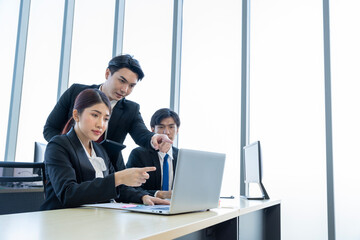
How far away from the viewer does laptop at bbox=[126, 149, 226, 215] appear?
1174 millimetres

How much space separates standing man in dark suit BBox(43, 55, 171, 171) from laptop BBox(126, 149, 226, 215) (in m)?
0.49

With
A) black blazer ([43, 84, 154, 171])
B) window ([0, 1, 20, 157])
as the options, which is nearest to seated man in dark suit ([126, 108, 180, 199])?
black blazer ([43, 84, 154, 171])

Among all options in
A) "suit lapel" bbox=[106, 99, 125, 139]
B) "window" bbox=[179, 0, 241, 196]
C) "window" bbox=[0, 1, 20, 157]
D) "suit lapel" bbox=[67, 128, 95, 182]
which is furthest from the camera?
"window" bbox=[0, 1, 20, 157]

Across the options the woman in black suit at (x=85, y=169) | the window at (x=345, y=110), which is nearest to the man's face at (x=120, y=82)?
the woman in black suit at (x=85, y=169)

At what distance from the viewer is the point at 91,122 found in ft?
5.15

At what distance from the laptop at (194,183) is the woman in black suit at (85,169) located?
0.11 metres

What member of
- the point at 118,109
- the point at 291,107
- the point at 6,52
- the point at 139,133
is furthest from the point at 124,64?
the point at 6,52

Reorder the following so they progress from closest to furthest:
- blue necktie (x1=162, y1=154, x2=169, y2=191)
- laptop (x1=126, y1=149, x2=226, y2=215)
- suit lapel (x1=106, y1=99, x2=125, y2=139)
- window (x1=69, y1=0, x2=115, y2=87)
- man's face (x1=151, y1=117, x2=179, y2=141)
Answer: laptop (x1=126, y1=149, x2=226, y2=215), suit lapel (x1=106, y1=99, x2=125, y2=139), blue necktie (x1=162, y1=154, x2=169, y2=191), man's face (x1=151, y1=117, x2=179, y2=141), window (x1=69, y1=0, x2=115, y2=87)

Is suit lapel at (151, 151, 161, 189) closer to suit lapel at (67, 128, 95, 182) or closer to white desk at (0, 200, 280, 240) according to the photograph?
suit lapel at (67, 128, 95, 182)

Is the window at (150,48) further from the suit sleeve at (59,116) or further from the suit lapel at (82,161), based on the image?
the suit lapel at (82,161)

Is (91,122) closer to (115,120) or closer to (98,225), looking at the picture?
(115,120)

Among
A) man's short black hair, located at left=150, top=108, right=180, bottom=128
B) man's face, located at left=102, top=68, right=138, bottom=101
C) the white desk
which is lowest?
the white desk

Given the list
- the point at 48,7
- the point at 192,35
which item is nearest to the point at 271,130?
the point at 192,35

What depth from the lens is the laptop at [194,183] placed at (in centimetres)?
117
